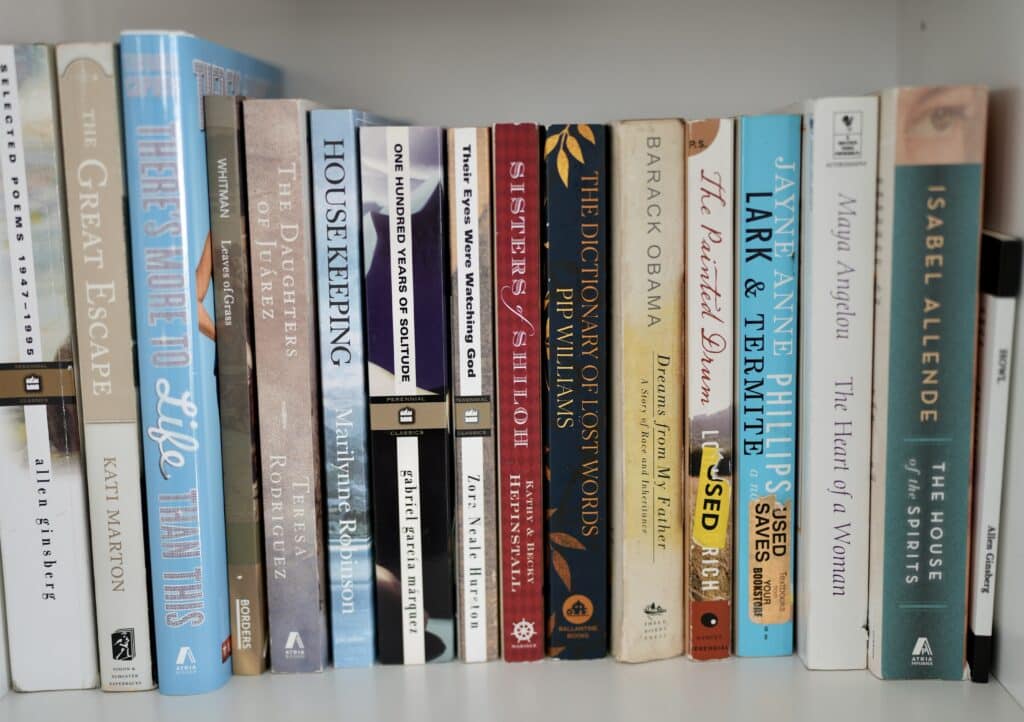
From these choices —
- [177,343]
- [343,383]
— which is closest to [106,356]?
[177,343]

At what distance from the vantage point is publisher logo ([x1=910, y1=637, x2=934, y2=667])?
0.70 m

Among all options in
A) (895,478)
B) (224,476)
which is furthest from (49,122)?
(895,478)

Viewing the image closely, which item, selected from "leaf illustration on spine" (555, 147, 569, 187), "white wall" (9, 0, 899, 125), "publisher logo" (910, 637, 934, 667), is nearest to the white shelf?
"publisher logo" (910, 637, 934, 667)

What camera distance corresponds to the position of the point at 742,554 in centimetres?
73

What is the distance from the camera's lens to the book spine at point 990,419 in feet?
2.15

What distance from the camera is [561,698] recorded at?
688 mm

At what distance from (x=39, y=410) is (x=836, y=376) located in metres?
0.54

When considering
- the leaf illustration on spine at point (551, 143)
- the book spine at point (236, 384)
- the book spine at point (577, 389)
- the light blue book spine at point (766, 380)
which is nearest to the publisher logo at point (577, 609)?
the book spine at point (577, 389)

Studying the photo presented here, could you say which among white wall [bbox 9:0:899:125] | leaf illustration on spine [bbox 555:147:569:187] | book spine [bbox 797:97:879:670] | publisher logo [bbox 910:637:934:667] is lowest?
publisher logo [bbox 910:637:934:667]

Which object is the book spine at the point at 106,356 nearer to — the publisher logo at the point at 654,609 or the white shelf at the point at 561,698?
the white shelf at the point at 561,698

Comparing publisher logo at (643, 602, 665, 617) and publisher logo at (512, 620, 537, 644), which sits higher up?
publisher logo at (643, 602, 665, 617)

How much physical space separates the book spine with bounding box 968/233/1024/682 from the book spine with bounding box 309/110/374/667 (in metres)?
0.42

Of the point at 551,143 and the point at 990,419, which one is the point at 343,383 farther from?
the point at 990,419

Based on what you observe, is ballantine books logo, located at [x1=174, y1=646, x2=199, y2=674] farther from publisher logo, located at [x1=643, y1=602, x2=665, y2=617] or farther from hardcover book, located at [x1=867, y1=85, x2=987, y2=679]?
hardcover book, located at [x1=867, y1=85, x2=987, y2=679]
